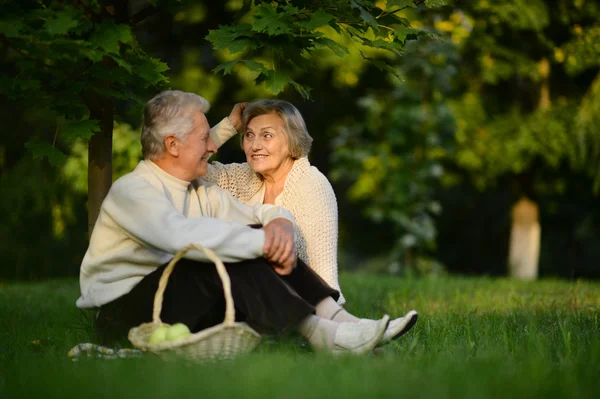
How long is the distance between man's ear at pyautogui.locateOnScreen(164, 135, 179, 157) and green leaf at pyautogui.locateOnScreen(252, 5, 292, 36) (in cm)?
68

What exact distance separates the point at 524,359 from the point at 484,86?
12.2 meters

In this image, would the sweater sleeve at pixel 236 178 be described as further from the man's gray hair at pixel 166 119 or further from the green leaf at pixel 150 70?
the man's gray hair at pixel 166 119

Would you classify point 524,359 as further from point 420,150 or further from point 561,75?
point 561,75

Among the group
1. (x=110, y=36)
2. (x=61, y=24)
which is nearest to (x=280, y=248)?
(x=110, y=36)

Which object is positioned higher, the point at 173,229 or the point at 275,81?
the point at 275,81

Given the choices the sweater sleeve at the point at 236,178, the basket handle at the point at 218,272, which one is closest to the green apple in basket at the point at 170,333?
the basket handle at the point at 218,272

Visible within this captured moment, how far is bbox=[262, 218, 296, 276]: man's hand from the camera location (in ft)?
12.7

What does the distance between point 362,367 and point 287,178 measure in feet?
6.92

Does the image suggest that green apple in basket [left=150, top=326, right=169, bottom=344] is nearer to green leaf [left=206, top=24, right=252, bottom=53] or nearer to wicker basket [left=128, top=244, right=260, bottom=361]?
wicker basket [left=128, top=244, right=260, bottom=361]

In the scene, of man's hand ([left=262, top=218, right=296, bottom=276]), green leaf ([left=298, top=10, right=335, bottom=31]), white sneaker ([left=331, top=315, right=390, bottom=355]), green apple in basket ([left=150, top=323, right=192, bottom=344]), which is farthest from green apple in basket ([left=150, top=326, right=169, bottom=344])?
green leaf ([left=298, top=10, right=335, bottom=31])

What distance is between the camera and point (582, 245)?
16031 millimetres

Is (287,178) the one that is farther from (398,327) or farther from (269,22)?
(398,327)

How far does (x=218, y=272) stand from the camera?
375 centimetres

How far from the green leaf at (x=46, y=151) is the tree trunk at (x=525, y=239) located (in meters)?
10.6
